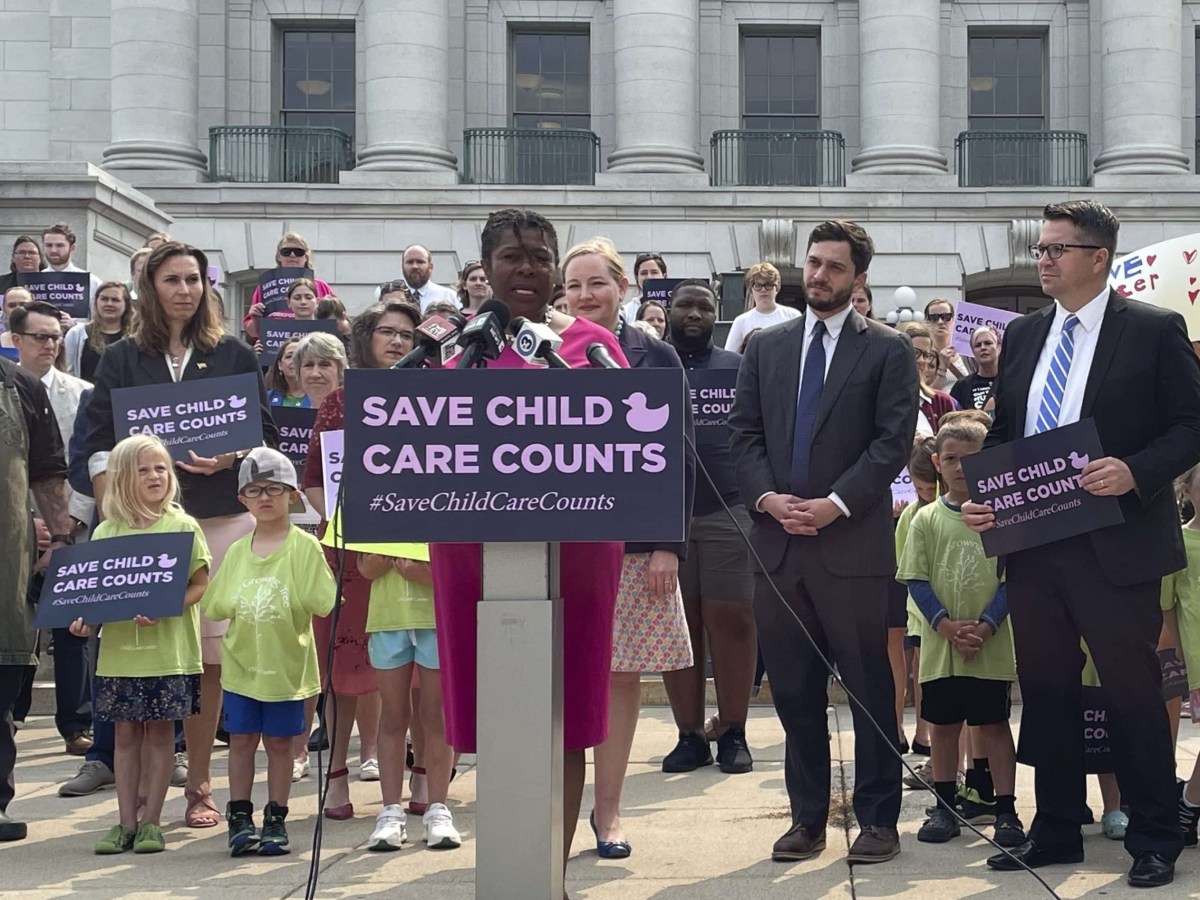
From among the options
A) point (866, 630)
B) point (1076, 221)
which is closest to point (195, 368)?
point (866, 630)

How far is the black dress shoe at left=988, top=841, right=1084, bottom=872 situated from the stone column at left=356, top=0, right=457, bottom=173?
24285 mm

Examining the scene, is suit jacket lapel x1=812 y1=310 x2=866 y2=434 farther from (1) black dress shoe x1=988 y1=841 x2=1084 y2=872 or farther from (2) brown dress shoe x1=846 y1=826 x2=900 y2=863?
(1) black dress shoe x1=988 y1=841 x2=1084 y2=872

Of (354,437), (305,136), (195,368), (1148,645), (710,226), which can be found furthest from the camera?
(305,136)

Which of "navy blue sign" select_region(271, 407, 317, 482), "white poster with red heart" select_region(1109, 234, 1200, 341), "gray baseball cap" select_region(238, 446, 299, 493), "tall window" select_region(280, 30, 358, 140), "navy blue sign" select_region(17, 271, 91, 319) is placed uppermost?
"tall window" select_region(280, 30, 358, 140)

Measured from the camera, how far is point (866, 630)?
21.8 feet

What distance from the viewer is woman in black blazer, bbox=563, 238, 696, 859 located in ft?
22.1

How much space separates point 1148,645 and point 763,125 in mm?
26262

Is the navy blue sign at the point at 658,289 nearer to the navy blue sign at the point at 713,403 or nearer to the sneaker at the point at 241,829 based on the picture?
the navy blue sign at the point at 713,403

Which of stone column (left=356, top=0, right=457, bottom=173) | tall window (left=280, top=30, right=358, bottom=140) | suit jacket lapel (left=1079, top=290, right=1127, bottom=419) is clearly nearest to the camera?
suit jacket lapel (left=1079, top=290, right=1127, bottom=419)

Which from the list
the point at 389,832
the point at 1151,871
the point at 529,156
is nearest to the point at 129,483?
the point at 389,832

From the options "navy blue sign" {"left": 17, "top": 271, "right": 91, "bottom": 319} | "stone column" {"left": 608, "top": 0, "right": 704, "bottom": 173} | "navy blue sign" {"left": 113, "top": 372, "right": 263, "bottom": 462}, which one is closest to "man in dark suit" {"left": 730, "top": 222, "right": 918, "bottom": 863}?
"navy blue sign" {"left": 113, "top": 372, "right": 263, "bottom": 462}

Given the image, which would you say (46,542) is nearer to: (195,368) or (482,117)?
(195,368)

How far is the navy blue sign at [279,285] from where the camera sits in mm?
15195

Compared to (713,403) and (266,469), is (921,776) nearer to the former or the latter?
(713,403)
